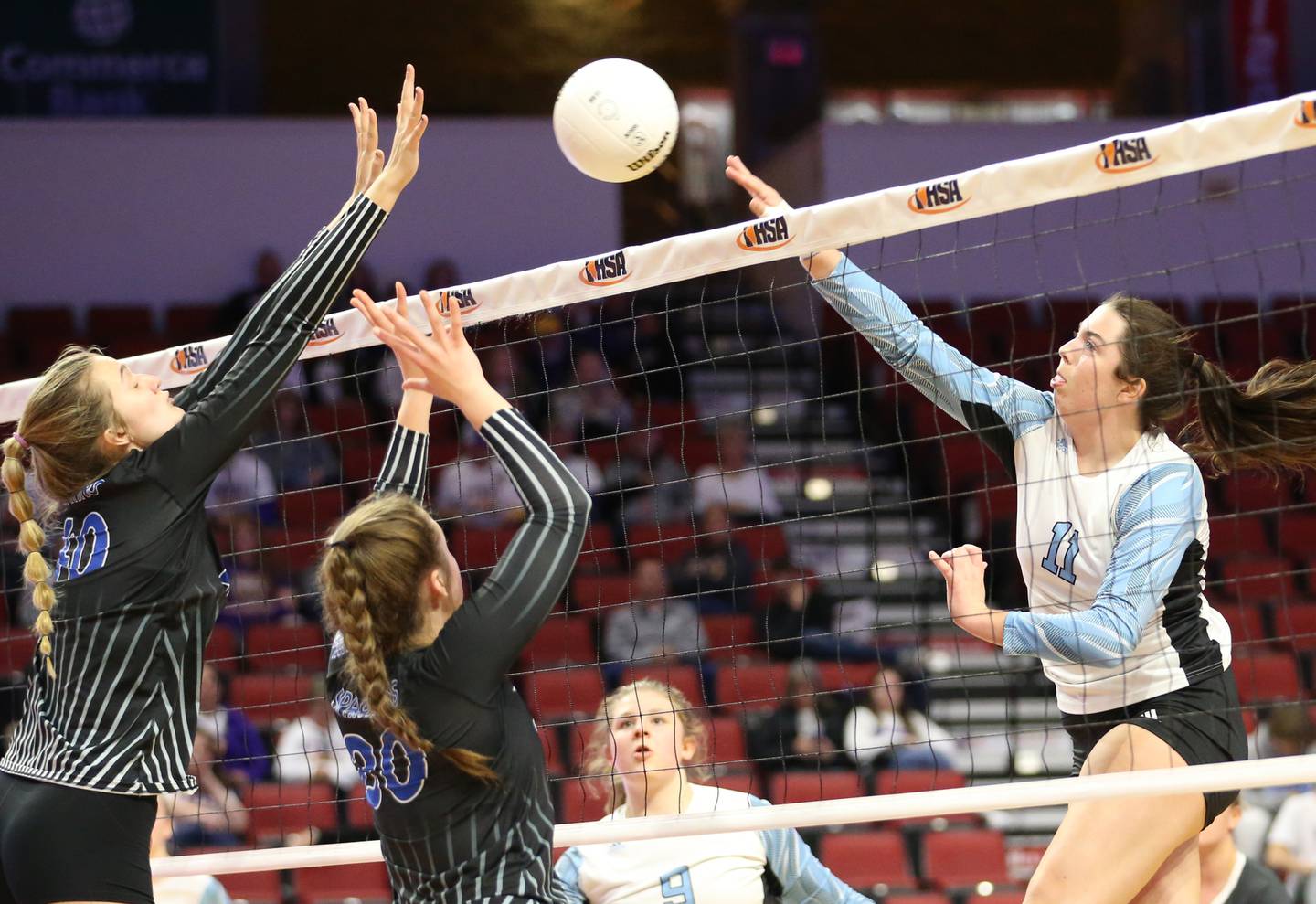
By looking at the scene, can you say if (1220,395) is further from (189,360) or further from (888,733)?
(888,733)

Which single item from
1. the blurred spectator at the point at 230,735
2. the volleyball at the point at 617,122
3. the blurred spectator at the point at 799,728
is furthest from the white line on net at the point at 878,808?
the blurred spectator at the point at 799,728

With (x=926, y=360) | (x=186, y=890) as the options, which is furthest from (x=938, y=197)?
(x=186, y=890)

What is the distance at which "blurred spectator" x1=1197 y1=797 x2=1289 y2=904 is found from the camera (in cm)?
448

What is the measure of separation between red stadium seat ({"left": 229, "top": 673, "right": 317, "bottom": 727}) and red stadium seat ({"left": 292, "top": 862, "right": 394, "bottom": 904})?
2.88 ft

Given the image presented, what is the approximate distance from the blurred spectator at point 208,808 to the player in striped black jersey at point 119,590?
4123 millimetres

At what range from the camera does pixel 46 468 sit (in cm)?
331

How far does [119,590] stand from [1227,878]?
3163 mm

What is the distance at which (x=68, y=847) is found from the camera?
9.95 feet

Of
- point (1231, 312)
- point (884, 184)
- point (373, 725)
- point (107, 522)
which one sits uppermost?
point (884, 184)

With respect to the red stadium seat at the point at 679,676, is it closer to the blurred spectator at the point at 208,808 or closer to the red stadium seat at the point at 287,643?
the red stadium seat at the point at 287,643

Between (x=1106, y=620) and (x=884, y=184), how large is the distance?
36.5 feet

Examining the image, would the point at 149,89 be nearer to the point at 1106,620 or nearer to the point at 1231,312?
the point at 1231,312

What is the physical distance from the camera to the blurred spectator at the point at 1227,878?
4.48 meters

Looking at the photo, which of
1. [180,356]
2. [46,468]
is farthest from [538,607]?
[180,356]
